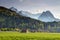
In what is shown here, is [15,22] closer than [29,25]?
No

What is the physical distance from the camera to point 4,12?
19888cm

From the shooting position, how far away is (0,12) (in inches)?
7785

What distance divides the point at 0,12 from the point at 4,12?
393 cm

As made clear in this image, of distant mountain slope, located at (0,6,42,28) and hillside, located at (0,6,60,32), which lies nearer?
hillside, located at (0,6,60,32)

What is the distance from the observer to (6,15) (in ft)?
608

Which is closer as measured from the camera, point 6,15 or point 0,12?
point 6,15

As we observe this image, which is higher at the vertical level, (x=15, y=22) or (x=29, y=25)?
(x=15, y=22)

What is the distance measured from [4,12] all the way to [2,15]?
12.7 metres

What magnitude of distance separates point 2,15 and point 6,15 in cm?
409

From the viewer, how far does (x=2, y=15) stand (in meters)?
187

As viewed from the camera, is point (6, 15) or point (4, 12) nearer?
point (6, 15)

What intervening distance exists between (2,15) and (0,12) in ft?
39.6

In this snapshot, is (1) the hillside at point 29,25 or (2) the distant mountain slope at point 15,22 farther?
(2) the distant mountain slope at point 15,22
